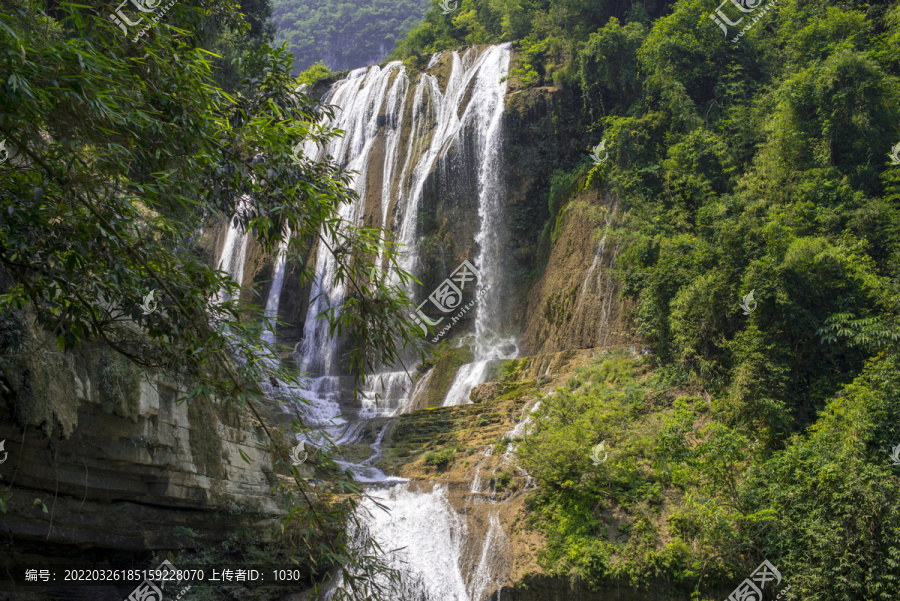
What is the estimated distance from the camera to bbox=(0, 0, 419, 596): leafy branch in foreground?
11.0ft

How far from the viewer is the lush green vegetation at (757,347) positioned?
315 inches

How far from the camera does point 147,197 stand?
3936 millimetres

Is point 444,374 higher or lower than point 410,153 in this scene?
lower

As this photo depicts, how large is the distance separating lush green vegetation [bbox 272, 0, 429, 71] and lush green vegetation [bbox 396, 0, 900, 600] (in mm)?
55761

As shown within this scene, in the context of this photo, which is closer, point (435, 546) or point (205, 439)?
point (205, 439)

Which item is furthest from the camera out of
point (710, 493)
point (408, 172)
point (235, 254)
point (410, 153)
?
point (235, 254)

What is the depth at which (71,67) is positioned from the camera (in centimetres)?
332

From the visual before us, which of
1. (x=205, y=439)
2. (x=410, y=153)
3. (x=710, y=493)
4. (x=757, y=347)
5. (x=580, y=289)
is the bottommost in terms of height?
(x=710, y=493)

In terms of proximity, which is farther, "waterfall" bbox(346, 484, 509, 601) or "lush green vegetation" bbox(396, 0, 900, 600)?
"waterfall" bbox(346, 484, 509, 601)

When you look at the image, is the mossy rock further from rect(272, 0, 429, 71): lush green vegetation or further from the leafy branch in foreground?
rect(272, 0, 429, 71): lush green vegetation

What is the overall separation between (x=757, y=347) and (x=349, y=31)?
6733 centimetres

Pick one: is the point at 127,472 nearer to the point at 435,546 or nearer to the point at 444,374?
the point at 435,546

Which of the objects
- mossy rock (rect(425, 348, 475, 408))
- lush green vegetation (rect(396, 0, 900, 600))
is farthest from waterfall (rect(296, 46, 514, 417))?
lush green vegetation (rect(396, 0, 900, 600))

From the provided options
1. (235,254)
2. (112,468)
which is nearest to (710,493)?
(112,468)
